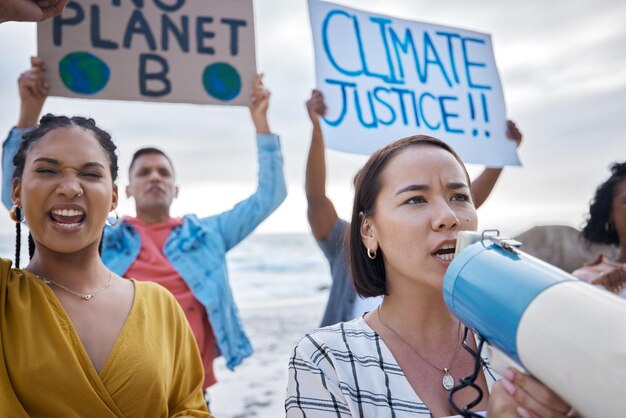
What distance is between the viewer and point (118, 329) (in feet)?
5.29

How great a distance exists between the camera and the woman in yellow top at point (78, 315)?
4.61 feet

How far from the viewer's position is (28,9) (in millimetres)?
1383

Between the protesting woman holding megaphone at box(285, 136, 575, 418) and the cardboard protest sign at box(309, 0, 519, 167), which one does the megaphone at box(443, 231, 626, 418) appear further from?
the cardboard protest sign at box(309, 0, 519, 167)

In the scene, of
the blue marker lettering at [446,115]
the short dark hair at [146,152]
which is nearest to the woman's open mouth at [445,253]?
the blue marker lettering at [446,115]

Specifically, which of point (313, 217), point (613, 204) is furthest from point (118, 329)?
point (613, 204)

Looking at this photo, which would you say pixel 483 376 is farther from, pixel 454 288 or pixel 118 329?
pixel 118 329

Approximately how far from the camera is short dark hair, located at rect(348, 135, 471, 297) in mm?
1653

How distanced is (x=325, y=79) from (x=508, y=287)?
2.18 metres

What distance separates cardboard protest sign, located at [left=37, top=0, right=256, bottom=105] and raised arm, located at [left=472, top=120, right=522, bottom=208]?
1.48 meters

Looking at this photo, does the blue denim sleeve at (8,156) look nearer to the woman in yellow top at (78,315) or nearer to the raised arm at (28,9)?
the woman in yellow top at (78,315)

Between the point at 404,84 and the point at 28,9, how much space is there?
2180 millimetres

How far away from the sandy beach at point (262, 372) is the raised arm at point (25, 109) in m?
2.64

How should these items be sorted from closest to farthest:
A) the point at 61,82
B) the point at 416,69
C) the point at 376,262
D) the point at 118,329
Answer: the point at 118,329
the point at 376,262
the point at 61,82
the point at 416,69

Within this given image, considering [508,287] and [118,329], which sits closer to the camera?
[508,287]
